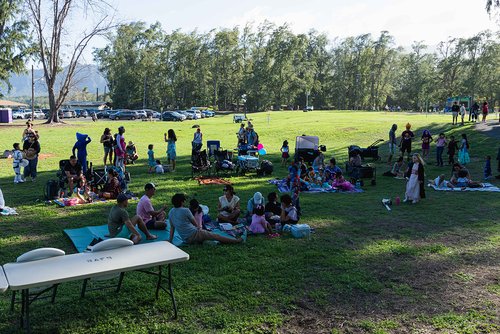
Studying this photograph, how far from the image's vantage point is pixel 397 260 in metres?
7.48

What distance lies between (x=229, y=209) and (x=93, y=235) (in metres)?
2.87

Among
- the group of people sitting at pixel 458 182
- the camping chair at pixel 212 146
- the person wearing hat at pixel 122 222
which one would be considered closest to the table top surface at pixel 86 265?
the person wearing hat at pixel 122 222

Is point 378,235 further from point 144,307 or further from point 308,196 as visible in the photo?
point 144,307

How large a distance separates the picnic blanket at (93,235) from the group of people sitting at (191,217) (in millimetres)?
157

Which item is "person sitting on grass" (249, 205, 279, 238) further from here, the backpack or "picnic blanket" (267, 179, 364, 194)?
the backpack

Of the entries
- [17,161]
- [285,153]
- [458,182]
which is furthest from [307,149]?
[17,161]

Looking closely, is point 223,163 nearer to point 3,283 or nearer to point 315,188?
point 315,188

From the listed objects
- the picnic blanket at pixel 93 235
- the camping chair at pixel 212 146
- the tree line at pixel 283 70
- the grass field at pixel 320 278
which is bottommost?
the grass field at pixel 320 278

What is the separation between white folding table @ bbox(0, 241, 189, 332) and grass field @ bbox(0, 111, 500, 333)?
2.05 feet

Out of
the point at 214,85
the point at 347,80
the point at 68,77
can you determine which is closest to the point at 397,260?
the point at 68,77

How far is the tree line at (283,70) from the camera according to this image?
80.4m

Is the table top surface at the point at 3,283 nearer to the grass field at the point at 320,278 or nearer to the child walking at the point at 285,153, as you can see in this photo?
the grass field at the point at 320,278

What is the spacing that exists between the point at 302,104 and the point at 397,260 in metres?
87.9

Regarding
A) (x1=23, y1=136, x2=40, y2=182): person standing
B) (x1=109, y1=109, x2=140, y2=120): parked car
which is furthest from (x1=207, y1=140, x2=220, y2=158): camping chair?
(x1=109, y1=109, x2=140, y2=120): parked car
